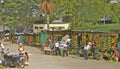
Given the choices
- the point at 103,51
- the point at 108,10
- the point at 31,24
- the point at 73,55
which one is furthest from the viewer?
the point at 31,24

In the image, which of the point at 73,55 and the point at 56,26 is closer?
the point at 73,55

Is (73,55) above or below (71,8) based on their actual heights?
below

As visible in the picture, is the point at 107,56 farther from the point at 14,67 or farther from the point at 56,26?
the point at 56,26

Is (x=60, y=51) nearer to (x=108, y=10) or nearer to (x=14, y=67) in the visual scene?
(x=14, y=67)

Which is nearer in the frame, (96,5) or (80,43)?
(80,43)

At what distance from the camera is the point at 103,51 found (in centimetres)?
3291

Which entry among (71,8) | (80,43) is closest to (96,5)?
(71,8)

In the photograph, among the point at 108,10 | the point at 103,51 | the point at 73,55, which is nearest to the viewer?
the point at 103,51

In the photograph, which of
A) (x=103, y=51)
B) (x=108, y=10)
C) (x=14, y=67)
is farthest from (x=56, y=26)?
(x=14, y=67)

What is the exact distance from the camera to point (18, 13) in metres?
73.4

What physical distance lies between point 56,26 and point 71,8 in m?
22.9

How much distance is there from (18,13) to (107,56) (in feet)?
143

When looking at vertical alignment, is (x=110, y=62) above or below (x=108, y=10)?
below

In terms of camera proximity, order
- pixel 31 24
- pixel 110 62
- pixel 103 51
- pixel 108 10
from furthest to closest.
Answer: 1. pixel 31 24
2. pixel 108 10
3. pixel 103 51
4. pixel 110 62
